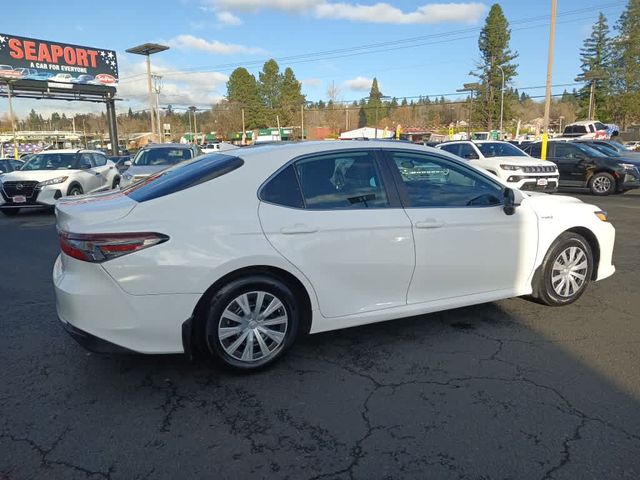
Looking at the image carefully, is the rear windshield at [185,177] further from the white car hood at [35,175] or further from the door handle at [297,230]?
the white car hood at [35,175]

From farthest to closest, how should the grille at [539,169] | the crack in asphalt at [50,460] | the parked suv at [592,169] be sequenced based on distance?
the parked suv at [592,169] < the grille at [539,169] < the crack in asphalt at [50,460]

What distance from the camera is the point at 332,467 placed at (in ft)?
7.92

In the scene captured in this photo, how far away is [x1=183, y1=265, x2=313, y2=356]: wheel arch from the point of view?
3133mm

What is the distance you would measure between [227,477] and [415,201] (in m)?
2.38

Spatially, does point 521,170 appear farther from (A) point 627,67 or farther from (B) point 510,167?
(A) point 627,67

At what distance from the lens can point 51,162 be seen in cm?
1305

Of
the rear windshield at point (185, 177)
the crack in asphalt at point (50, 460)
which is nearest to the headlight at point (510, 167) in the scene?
the rear windshield at point (185, 177)

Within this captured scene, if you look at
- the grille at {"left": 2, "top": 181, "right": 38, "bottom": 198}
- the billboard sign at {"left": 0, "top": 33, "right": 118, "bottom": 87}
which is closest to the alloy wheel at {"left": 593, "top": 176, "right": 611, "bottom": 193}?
the grille at {"left": 2, "top": 181, "right": 38, "bottom": 198}

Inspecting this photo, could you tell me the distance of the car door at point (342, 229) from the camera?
332cm

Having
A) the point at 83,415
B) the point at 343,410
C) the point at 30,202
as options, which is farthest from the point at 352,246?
the point at 30,202

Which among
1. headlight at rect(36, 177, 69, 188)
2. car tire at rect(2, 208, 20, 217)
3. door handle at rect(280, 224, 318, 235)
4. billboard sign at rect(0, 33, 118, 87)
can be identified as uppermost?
billboard sign at rect(0, 33, 118, 87)

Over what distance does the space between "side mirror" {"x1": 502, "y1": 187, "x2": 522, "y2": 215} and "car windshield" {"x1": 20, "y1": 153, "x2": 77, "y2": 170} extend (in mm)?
12351

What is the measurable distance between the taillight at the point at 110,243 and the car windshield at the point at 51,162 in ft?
37.6

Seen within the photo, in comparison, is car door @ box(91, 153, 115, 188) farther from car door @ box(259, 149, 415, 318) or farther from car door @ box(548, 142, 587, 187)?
car door @ box(548, 142, 587, 187)
